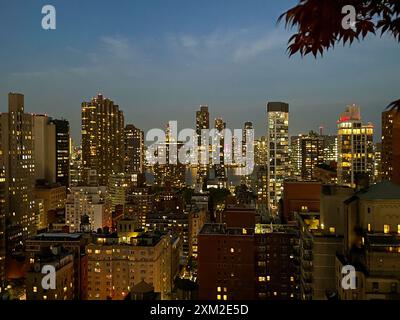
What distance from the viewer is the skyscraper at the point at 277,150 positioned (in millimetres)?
16500

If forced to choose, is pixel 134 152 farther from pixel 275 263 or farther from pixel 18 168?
pixel 275 263

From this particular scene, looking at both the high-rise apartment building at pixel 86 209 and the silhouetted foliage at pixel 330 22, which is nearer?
the silhouetted foliage at pixel 330 22

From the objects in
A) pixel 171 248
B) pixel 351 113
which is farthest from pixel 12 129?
pixel 351 113

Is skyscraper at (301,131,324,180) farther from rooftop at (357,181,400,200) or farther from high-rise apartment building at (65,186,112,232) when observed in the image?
rooftop at (357,181,400,200)

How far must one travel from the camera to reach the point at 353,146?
39.7 feet

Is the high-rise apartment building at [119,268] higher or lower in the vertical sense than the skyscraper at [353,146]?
lower

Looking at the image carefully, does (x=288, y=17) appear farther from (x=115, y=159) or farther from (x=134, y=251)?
(x=115, y=159)

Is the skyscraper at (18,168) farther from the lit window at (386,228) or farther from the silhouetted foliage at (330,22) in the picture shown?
the silhouetted foliage at (330,22)

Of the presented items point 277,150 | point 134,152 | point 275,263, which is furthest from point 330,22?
point 134,152

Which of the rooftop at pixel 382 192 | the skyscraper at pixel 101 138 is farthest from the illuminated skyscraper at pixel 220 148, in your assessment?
the rooftop at pixel 382 192

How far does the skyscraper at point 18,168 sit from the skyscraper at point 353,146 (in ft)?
33.3

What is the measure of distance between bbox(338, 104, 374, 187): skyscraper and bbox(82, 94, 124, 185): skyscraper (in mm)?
14183
